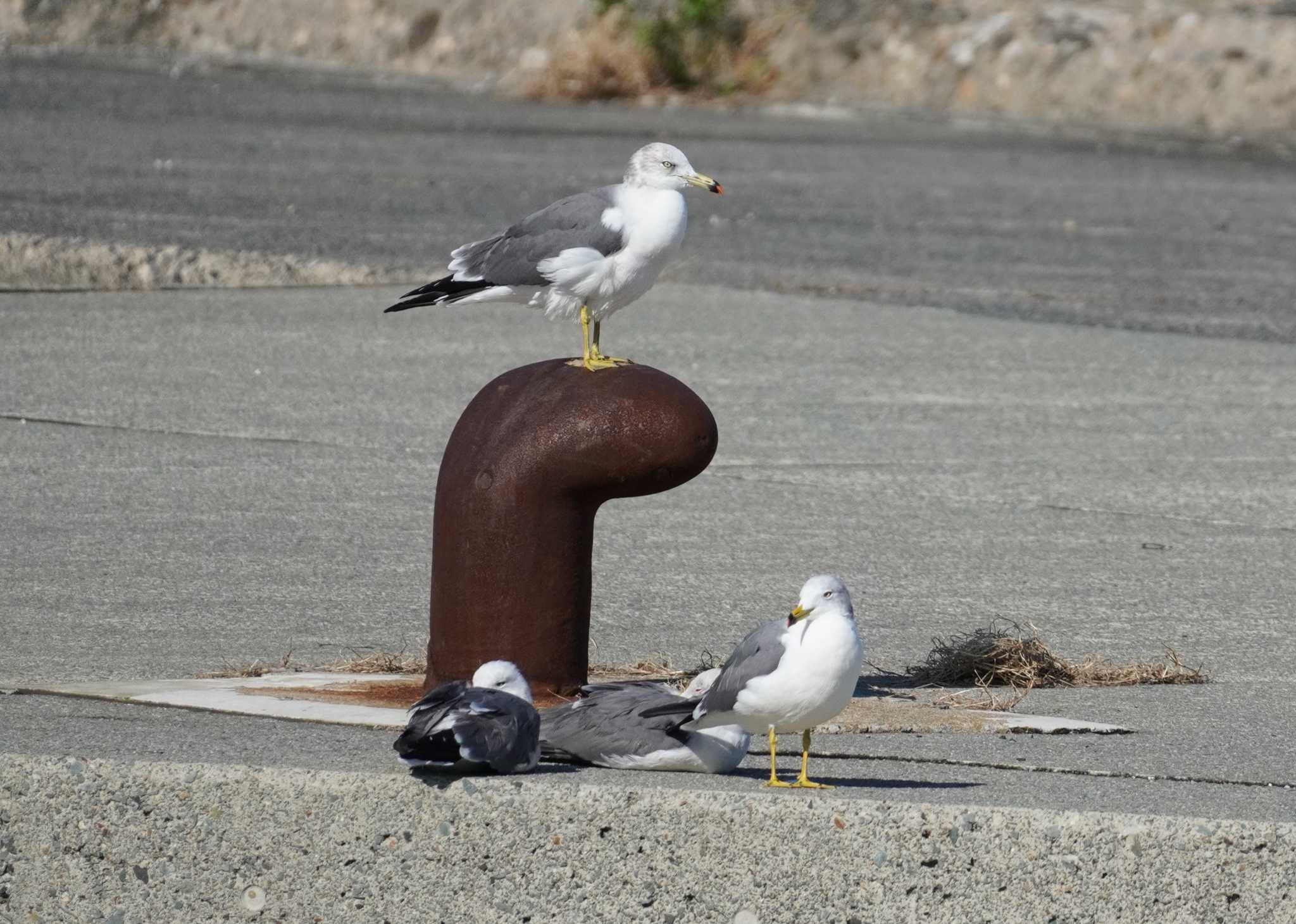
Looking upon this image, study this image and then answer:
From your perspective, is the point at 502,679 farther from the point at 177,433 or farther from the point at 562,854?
the point at 177,433

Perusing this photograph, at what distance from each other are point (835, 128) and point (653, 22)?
144 inches

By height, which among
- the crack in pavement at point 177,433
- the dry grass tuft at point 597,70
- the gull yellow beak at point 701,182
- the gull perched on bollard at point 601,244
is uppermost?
the dry grass tuft at point 597,70

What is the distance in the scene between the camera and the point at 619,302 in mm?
6062

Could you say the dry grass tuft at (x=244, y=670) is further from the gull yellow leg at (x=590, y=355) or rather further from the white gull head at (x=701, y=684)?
the white gull head at (x=701, y=684)

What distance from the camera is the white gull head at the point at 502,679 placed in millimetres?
4965

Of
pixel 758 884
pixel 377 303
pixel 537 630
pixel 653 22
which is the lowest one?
pixel 758 884

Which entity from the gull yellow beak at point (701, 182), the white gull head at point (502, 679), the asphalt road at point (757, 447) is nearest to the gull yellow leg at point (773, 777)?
the asphalt road at point (757, 447)

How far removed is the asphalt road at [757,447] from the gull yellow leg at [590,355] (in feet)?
3.31

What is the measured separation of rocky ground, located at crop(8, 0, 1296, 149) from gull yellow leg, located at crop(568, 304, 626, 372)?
1919cm

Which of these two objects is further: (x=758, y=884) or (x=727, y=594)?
(x=727, y=594)

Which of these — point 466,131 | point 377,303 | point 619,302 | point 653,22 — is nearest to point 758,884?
point 619,302

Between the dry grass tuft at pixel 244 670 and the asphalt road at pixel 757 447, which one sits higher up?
the asphalt road at pixel 757 447

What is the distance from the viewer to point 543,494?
560 cm

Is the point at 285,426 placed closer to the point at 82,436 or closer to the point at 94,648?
the point at 82,436
